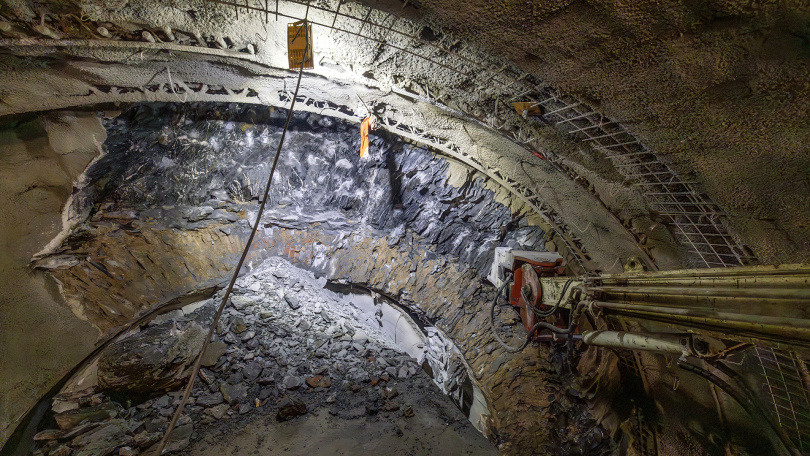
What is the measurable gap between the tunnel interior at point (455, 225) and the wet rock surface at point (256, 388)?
0.03m

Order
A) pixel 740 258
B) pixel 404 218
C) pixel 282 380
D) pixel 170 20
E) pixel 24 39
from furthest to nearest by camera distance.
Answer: pixel 404 218 < pixel 282 380 < pixel 740 258 < pixel 170 20 < pixel 24 39

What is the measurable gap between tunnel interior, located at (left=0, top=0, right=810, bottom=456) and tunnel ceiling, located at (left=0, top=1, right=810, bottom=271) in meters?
0.02

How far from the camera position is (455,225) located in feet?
18.9

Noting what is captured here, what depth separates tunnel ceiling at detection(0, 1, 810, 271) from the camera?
1.79 metres

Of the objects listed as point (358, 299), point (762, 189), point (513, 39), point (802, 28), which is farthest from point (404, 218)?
point (802, 28)

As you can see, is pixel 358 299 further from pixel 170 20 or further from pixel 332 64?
pixel 170 20

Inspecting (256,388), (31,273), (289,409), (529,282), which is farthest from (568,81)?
(31,273)

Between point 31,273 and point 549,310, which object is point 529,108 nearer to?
Result: point 549,310

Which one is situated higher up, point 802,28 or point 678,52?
point 678,52

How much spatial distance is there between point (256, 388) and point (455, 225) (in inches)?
150

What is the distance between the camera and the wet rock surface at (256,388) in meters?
2.91

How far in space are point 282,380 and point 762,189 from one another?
4598mm

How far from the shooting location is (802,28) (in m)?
1.48

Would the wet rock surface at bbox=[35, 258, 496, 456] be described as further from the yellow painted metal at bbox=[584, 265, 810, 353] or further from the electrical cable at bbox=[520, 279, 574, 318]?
the yellow painted metal at bbox=[584, 265, 810, 353]
